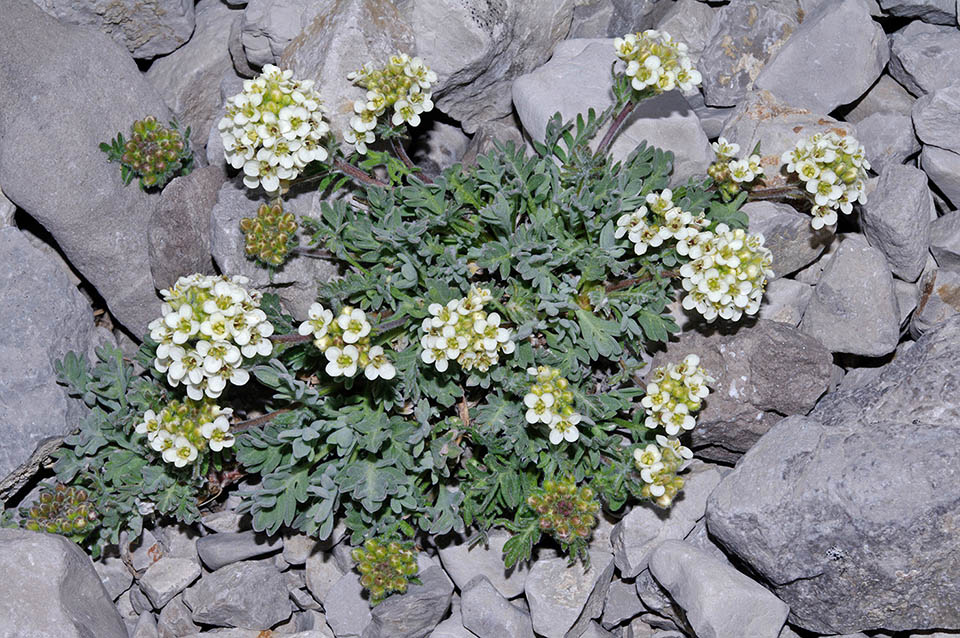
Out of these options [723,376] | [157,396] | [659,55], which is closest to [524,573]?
[723,376]

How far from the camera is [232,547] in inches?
216

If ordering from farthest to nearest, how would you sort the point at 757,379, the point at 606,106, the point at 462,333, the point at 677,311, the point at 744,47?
the point at 744,47 < the point at 606,106 < the point at 677,311 < the point at 757,379 < the point at 462,333

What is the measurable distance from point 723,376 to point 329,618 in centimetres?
275

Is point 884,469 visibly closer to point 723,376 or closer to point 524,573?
point 723,376

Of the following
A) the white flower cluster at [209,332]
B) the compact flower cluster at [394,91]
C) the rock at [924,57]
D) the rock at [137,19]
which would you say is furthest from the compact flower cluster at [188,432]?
the rock at [924,57]

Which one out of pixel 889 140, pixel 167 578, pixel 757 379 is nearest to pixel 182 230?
pixel 167 578

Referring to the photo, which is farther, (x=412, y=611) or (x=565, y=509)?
(x=412, y=611)

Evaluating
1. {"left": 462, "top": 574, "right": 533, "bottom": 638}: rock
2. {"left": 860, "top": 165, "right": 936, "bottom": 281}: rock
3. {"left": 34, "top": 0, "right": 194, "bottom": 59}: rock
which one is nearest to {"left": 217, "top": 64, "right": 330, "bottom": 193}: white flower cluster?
{"left": 34, "top": 0, "right": 194, "bottom": 59}: rock

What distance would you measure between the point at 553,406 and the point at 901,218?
8.15 feet

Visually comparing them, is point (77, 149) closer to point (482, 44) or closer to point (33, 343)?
point (33, 343)

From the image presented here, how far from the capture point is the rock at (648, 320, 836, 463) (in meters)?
5.33

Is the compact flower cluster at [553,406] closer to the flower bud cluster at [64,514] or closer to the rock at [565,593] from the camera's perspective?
the rock at [565,593]

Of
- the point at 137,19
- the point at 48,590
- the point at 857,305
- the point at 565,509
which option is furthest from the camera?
the point at 137,19

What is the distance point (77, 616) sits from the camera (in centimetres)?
498
